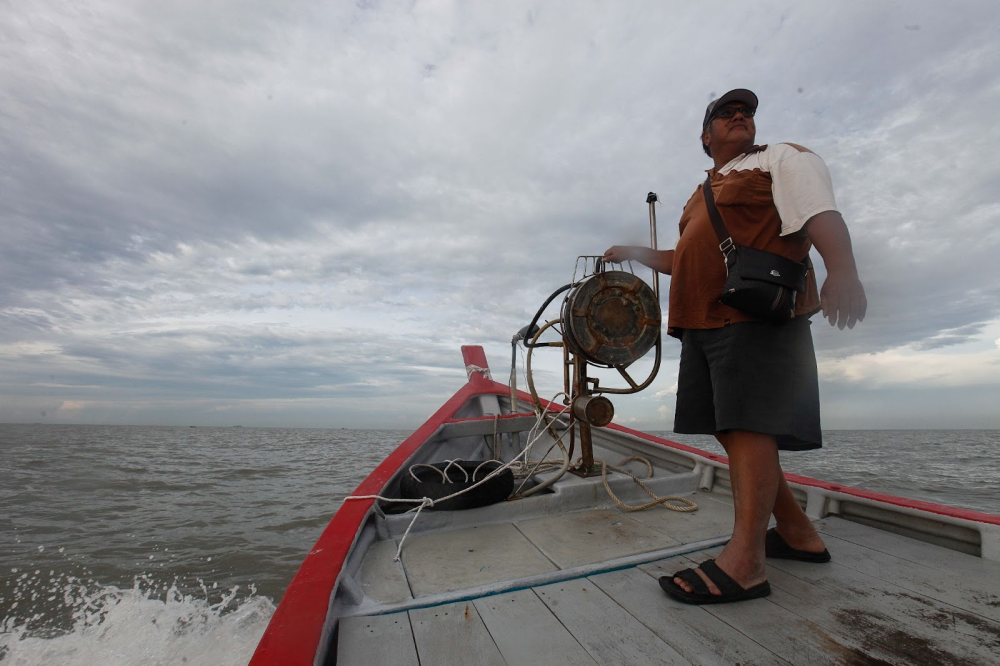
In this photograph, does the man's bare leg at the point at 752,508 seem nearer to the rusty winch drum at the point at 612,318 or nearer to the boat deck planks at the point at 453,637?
the boat deck planks at the point at 453,637

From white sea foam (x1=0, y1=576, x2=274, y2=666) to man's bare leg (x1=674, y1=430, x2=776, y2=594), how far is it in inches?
103

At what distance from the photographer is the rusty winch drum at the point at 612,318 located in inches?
103

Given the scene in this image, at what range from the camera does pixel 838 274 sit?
4.21ft

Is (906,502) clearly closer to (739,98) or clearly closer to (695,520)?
(695,520)

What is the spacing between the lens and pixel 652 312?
2736 mm

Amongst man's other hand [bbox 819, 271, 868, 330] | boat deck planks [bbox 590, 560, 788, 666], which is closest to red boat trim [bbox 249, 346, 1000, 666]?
boat deck planks [bbox 590, 560, 788, 666]

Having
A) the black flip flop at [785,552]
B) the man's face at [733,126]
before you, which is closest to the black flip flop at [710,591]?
the black flip flop at [785,552]

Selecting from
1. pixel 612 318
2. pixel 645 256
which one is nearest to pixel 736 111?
pixel 645 256

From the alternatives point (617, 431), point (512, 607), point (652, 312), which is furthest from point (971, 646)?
point (617, 431)

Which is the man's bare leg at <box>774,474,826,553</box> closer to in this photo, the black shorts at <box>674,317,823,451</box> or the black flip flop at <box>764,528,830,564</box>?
the black flip flop at <box>764,528,830,564</box>

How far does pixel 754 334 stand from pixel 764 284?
17 cm

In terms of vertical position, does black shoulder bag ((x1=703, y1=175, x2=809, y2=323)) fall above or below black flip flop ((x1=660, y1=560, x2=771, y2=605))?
above

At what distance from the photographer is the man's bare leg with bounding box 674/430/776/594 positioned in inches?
57.1

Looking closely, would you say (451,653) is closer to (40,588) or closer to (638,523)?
(638,523)
